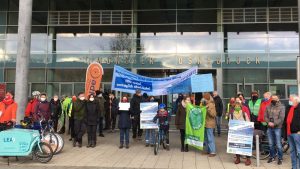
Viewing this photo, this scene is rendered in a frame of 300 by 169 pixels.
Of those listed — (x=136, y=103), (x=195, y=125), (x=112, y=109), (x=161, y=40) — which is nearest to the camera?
(x=195, y=125)

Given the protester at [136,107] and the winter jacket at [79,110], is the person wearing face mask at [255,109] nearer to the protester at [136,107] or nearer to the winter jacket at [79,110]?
the protester at [136,107]

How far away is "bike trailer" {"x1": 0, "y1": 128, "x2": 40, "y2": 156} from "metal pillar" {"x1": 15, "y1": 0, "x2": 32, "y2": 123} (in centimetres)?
579

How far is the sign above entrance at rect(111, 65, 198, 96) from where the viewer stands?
15.3 m

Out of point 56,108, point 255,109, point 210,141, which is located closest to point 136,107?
point 210,141

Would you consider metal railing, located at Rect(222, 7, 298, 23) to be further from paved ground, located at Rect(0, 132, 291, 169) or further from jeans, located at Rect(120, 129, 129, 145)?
jeans, located at Rect(120, 129, 129, 145)

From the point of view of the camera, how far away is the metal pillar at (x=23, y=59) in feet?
53.6

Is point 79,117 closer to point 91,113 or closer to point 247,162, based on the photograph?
point 91,113

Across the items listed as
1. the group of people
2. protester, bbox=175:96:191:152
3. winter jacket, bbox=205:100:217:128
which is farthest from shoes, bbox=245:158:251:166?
protester, bbox=175:96:191:152

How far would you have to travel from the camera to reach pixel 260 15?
2362cm

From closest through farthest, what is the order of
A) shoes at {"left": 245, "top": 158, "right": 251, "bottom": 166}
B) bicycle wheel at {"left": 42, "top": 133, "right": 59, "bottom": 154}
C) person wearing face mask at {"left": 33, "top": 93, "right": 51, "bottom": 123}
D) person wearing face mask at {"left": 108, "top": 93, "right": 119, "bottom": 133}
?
shoes at {"left": 245, "top": 158, "right": 251, "bottom": 166} → bicycle wheel at {"left": 42, "top": 133, "right": 59, "bottom": 154} → person wearing face mask at {"left": 33, "top": 93, "right": 51, "bottom": 123} → person wearing face mask at {"left": 108, "top": 93, "right": 119, "bottom": 133}

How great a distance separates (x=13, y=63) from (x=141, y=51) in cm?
787

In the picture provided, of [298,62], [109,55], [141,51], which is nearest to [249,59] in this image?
[141,51]

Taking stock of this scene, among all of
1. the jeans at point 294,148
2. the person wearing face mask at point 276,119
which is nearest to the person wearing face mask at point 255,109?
the person wearing face mask at point 276,119

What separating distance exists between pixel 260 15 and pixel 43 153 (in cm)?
1706
